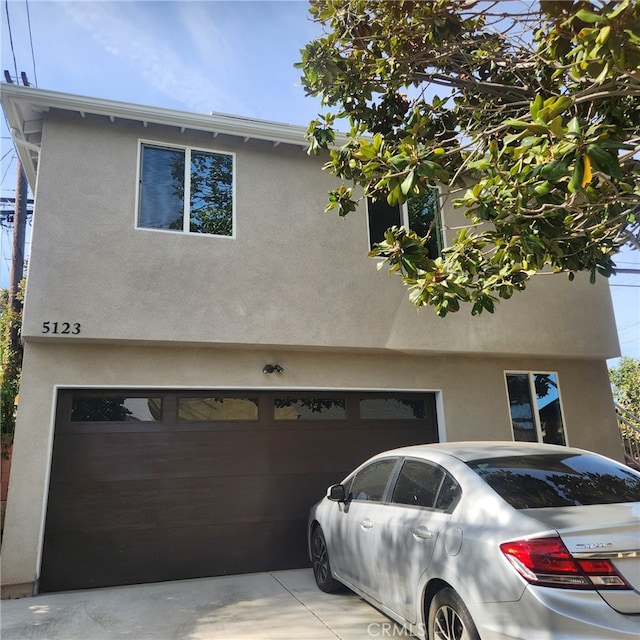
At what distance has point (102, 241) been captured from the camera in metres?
Result: 7.07

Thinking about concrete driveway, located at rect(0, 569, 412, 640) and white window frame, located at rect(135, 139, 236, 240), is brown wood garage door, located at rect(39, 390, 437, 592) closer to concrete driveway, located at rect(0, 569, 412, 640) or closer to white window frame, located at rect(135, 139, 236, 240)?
concrete driveway, located at rect(0, 569, 412, 640)

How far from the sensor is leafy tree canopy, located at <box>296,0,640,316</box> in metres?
3.96

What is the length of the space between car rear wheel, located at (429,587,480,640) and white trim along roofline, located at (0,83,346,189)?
654cm

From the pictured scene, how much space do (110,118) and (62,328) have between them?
3.05 meters

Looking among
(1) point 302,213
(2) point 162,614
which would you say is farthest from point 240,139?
(2) point 162,614

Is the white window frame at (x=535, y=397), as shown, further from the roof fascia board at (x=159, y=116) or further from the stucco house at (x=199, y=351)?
the roof fascia board at (x=159, y=116)

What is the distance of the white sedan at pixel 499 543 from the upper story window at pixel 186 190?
4418 millimetres

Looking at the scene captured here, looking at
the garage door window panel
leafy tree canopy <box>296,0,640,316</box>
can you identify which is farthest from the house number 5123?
the garage door window panel

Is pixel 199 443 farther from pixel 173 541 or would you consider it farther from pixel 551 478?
pixel 551 478

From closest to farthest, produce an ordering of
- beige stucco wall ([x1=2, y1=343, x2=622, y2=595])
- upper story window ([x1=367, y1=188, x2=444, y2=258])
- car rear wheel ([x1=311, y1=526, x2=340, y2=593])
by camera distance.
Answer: car rear wheel ([x1=311, y1=526, x2=340, y2=593]) < beige stucco wall ([x1=2, y1=343, x2=622, y2=595]) < upper story window ([x1=367, y1=188, x2=444, y2=258])

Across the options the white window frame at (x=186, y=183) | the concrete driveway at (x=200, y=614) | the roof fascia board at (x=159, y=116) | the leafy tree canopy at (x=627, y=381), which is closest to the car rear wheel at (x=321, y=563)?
the concrete driveway at (x=200, y=614)

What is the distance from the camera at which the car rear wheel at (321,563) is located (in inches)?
232

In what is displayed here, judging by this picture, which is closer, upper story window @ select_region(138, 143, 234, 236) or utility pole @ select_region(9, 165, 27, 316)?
upper story window @ select_region(138, 143, 234, 236)

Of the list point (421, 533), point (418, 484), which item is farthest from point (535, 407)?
point (421, 533)
